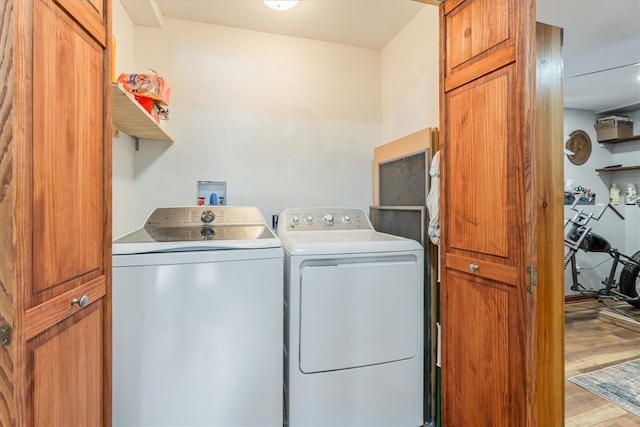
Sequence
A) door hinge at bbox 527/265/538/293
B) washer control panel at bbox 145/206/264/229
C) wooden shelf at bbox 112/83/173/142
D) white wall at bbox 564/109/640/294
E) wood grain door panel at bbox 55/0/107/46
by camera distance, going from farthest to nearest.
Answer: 1. white wall at bbox 564/109/640/294
2. washer control panel at bbox 145/206/264/229
3. wooden shelf at bbox 112/83/173/142
4. door hinge at bbox 527/265/538/293
5. wood grain door panel at bbox 55/0/107/46

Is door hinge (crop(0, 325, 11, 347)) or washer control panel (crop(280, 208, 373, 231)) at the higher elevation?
washer control panel (crop(280, 208, 373, 231))

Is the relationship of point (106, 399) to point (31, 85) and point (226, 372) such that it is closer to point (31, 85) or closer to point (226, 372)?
point (226, 372)

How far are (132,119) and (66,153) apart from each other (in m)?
0.97

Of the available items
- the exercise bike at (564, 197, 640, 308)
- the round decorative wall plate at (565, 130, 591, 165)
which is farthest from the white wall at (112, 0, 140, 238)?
the round decorative wall plate at (565, 130, 591, 165)

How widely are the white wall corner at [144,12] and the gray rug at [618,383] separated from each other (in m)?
3.74

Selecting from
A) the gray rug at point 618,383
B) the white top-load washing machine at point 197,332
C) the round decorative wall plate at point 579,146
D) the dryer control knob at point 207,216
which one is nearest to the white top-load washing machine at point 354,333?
the white top-load washing machine at point 197,332

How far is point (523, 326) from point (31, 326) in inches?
53.0

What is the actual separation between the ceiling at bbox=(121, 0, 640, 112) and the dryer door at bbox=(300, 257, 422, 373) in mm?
1687

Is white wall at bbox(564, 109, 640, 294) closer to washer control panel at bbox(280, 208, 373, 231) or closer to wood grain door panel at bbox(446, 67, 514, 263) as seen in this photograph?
washer control panel at bbox(280, 208, 373, 231)

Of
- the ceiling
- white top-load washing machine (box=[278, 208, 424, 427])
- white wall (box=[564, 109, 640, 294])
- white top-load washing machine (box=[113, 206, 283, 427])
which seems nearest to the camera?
white top-load washing machine (box=[113, 206, 283, 427])

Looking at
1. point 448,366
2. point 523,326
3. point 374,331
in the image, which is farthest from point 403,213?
point 523,326

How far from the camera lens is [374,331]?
5.12 feet

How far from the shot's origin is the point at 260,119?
7.68ft

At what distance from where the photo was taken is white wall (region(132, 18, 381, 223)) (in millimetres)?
2168
